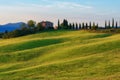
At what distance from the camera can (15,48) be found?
76.7 metres

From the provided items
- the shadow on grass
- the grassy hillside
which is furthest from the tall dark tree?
the grassy hillside

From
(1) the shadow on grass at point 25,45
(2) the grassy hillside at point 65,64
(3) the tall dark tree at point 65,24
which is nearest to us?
(2) the grassy hillside at point 65,64

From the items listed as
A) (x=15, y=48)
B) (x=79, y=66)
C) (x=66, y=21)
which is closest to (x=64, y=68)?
(x=79, y=66)

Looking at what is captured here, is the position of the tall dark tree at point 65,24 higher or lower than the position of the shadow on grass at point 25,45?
higher

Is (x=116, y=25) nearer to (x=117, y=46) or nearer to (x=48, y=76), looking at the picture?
(x=117, y=46)

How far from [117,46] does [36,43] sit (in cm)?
2763

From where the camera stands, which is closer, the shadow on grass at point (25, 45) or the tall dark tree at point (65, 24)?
the shadow on grass at point (25, 45)

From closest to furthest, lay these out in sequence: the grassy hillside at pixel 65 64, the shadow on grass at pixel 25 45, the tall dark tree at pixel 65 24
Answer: the grassy hillside at pixel 65 64
the shadow on grass at pixel 25 45
the tall dark tree at pixel 65 24

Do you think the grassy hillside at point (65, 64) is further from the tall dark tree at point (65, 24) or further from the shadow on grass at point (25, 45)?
the tall dark tree at point (65, 24)

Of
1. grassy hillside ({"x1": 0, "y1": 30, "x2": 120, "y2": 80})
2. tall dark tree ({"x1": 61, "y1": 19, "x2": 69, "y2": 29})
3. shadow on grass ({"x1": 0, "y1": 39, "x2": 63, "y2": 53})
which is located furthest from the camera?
tall dark tree ({"x1": 61, "y1": 19, "x2": 69, "y2": 29})

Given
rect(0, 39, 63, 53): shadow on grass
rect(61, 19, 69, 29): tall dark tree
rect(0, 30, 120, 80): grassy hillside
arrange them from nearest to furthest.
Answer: rect(0, 30, 120, 80): grassy hillside → rect(0, 39, 63, 53): shadow on grass → rect(61, 19, 69, 29): tall dark tree

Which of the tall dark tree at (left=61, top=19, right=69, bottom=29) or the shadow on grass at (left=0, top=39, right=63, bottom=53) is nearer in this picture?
the shadow on grass at (left=0, top=39, right=63, bottom=53)

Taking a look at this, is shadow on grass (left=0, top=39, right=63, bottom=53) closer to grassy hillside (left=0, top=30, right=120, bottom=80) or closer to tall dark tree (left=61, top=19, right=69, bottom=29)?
grassy hillside (left=0, top=30, right=120, bottom=80)

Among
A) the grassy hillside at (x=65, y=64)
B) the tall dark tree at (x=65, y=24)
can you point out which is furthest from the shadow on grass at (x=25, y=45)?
the tall dark tree at (x=65, y=24)
